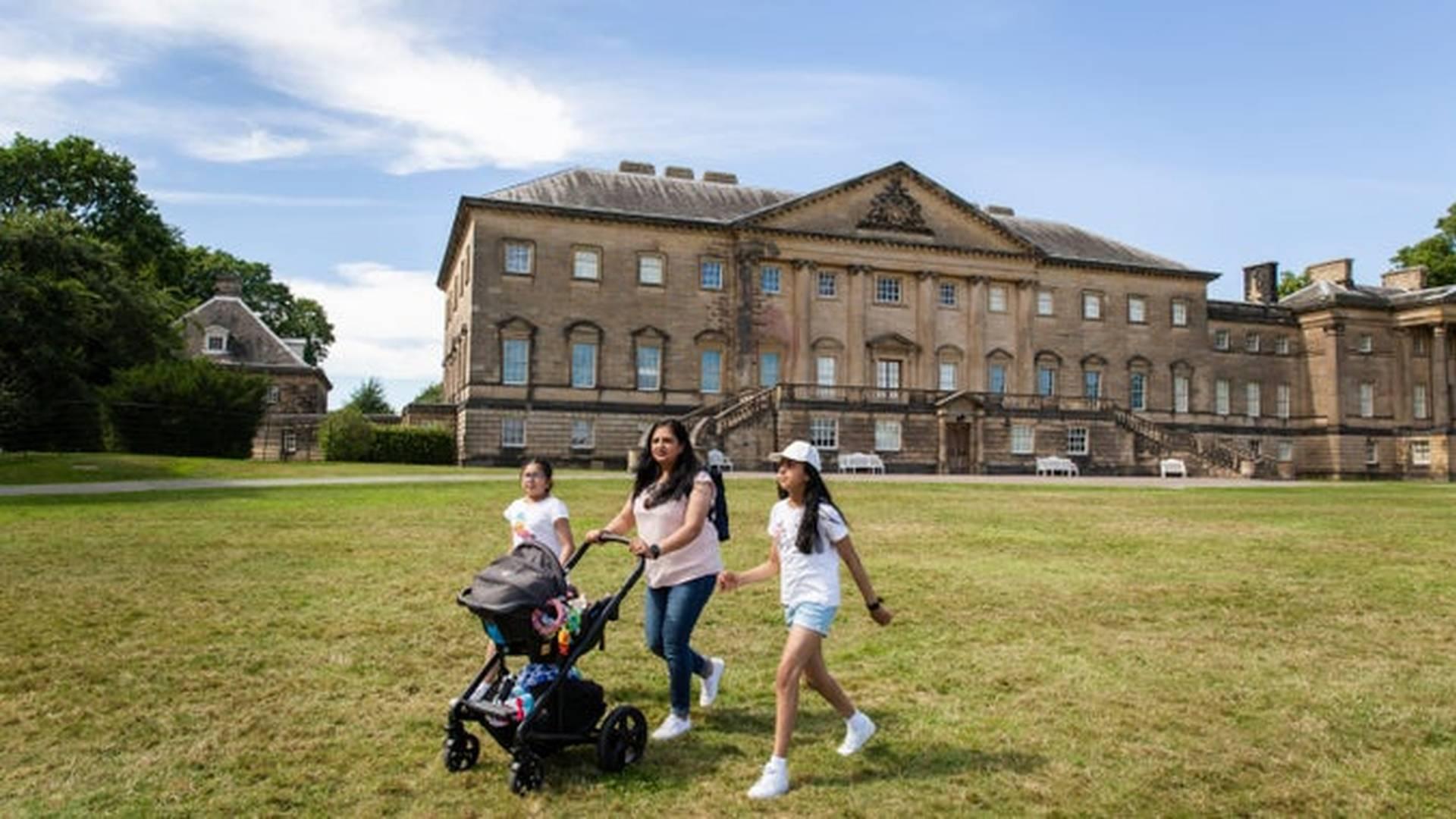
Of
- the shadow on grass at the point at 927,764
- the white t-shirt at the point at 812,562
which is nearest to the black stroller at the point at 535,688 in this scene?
the white t-shirt at the point at 812,562

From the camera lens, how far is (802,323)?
162 feet

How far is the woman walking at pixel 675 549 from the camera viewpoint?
6285 mm

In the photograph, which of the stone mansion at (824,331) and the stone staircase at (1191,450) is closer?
the stone mansion at (824,331)

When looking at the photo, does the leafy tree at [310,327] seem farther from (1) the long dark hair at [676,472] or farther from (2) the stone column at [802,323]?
(1) the long dark hair at [676,472]

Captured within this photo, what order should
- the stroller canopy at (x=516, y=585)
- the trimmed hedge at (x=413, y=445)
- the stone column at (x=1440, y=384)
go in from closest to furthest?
the stroller canopy at (x=516, y=585)
the trimmed hedge at (x=413, y=445)
the stone column at (x=1440, y=384)

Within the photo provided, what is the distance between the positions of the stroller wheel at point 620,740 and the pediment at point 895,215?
143 feet

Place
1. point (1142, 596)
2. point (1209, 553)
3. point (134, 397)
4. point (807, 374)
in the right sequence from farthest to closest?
1. point (807, 374)
2. point (134, 397)
3. point (1209, 553)
4. point (1142, 596)

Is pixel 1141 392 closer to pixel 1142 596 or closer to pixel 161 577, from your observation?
pixel 1142 596

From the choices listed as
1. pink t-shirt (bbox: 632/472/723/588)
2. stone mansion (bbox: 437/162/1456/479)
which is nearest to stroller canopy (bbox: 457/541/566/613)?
pink t-shirt (bbox: 632/472/723/588)

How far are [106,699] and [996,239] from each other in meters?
50.3

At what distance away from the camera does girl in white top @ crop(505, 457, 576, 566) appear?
7.38m

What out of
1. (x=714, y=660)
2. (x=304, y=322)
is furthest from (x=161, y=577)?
(x=304, y=322)

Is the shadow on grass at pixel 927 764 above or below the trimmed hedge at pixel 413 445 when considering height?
below

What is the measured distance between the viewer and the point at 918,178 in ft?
168
